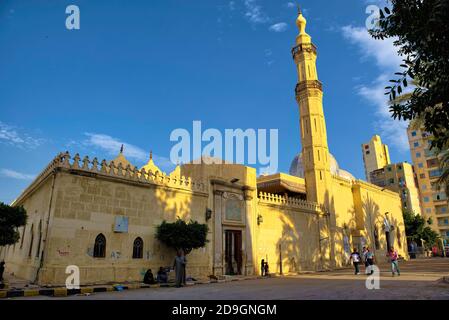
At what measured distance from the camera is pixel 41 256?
12.6 m

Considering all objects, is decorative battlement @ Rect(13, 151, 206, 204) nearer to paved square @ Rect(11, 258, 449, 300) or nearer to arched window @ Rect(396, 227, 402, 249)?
paved square @ Rect(11, 258, 449, 300)

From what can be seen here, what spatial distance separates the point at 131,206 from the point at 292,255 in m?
12.9

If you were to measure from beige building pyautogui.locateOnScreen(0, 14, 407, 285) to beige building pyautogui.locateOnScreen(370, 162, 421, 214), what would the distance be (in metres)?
43.1

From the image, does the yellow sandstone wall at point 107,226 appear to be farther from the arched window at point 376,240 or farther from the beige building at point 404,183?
the beige building at point 404,183

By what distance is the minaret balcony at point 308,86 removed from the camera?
30.6 metres

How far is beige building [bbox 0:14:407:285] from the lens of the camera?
13.4 meters

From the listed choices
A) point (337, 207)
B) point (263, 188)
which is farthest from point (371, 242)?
point (263, 188)

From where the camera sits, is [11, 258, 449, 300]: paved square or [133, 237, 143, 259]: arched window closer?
[11, 258, 449, 300]: paved square

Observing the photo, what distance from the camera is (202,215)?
720 inches

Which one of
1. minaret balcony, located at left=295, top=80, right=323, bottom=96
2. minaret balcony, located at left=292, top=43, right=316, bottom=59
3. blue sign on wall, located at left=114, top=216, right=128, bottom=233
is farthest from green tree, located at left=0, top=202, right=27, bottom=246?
minaret balcony, located at left=292, top=43, right=316, bottom=59

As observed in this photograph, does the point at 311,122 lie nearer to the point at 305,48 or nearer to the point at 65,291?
the point at 305,48

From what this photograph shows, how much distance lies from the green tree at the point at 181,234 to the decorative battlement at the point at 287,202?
747cm
